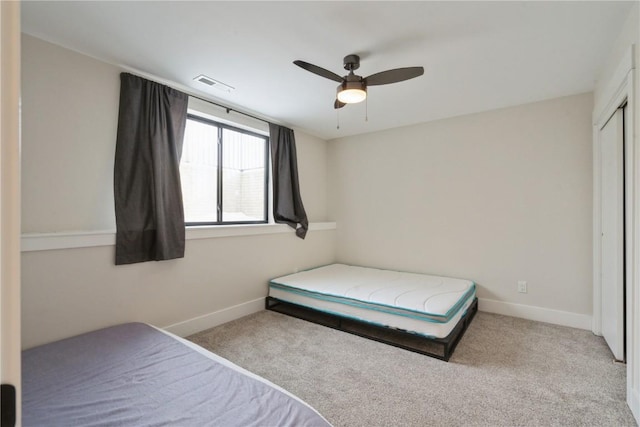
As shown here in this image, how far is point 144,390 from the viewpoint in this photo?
4.81 ft

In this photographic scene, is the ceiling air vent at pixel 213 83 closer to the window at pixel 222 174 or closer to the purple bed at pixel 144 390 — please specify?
the window at pixel 222 174

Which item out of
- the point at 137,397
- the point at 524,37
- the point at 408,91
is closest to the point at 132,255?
the point at 137,397

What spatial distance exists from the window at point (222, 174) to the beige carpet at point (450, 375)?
125cm

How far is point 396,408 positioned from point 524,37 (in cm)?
260

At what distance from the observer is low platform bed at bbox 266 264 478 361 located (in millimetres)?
2441

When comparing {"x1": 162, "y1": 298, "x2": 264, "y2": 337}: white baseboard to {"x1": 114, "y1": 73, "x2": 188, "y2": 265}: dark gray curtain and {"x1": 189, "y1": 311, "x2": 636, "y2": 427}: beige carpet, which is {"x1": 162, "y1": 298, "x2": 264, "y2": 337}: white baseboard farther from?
{"x1": 114, "y1": 73, "x2": 188, "y2": 265}: dark gray curtain

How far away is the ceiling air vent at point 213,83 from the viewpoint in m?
2.56

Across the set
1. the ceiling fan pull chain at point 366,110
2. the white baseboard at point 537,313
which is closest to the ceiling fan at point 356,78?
the ceiling fan pull chain at point 366,110

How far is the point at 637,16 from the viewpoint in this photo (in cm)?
165

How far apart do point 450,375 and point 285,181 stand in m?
2.71

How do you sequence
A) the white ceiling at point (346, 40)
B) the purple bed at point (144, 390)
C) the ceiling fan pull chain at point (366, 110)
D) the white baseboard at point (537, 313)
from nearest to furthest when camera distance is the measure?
the purple bed at point (144, 390) < the white ceiling at point (346, 40) < the white baseboard at point (537, 313) < the ceiling fan pull chain at point (366, 110)

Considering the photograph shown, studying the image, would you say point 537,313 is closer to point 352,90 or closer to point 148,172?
point 352,90

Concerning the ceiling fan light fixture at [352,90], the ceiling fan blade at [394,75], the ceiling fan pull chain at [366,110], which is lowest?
the ceiling fan light fixture at [352,90]

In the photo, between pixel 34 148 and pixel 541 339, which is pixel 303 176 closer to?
pixel 34 148
